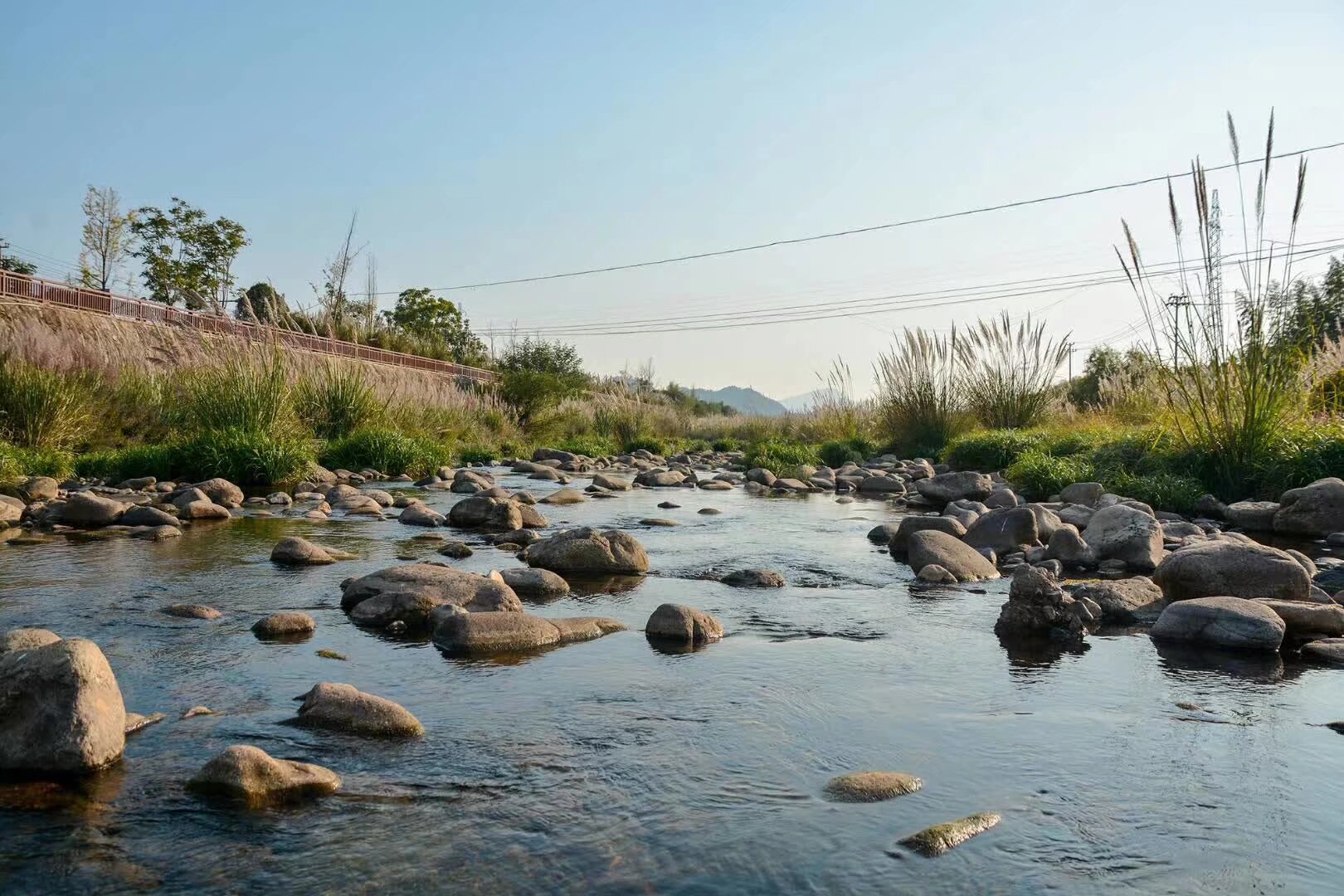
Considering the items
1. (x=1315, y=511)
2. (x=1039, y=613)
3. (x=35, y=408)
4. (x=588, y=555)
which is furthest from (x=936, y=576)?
(x=35, y=408)

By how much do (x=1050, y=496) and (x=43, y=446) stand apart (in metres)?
12.2

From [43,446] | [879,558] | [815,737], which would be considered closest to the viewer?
[815,737]

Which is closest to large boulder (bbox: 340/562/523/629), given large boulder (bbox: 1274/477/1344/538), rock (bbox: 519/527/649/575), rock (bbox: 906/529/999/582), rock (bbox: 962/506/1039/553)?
rock (bbox: 519/527/649/575)

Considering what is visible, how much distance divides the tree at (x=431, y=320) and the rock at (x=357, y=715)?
45.3 meters

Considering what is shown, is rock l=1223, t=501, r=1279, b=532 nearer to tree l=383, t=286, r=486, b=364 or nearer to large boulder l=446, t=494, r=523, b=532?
large boulder l=446, t=494, r=523, b=532

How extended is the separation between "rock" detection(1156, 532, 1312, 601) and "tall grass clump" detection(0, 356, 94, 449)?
Result: 39.7 ft

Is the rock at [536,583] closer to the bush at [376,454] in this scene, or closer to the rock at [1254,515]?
the rock at [1254,515]

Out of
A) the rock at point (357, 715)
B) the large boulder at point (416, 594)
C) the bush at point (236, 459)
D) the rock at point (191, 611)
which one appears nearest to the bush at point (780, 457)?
the bush at point (236, 459)

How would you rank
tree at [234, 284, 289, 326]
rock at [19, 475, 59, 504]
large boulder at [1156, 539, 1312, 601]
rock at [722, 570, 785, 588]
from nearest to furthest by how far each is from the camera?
large boulder at [1156, 539, 1312, 601] < rock at [722, 570, 785, 588] < rock at [19, 475, 59, 504] < tree at [234, 284, 289, 326]

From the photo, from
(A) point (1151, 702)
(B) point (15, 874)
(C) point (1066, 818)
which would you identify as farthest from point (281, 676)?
(A) point (1151, 702)

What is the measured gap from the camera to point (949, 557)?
6.48 metres

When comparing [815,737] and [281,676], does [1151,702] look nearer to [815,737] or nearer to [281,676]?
[815,737]

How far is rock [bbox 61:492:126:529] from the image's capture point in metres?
7.73

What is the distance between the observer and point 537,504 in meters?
10.9
